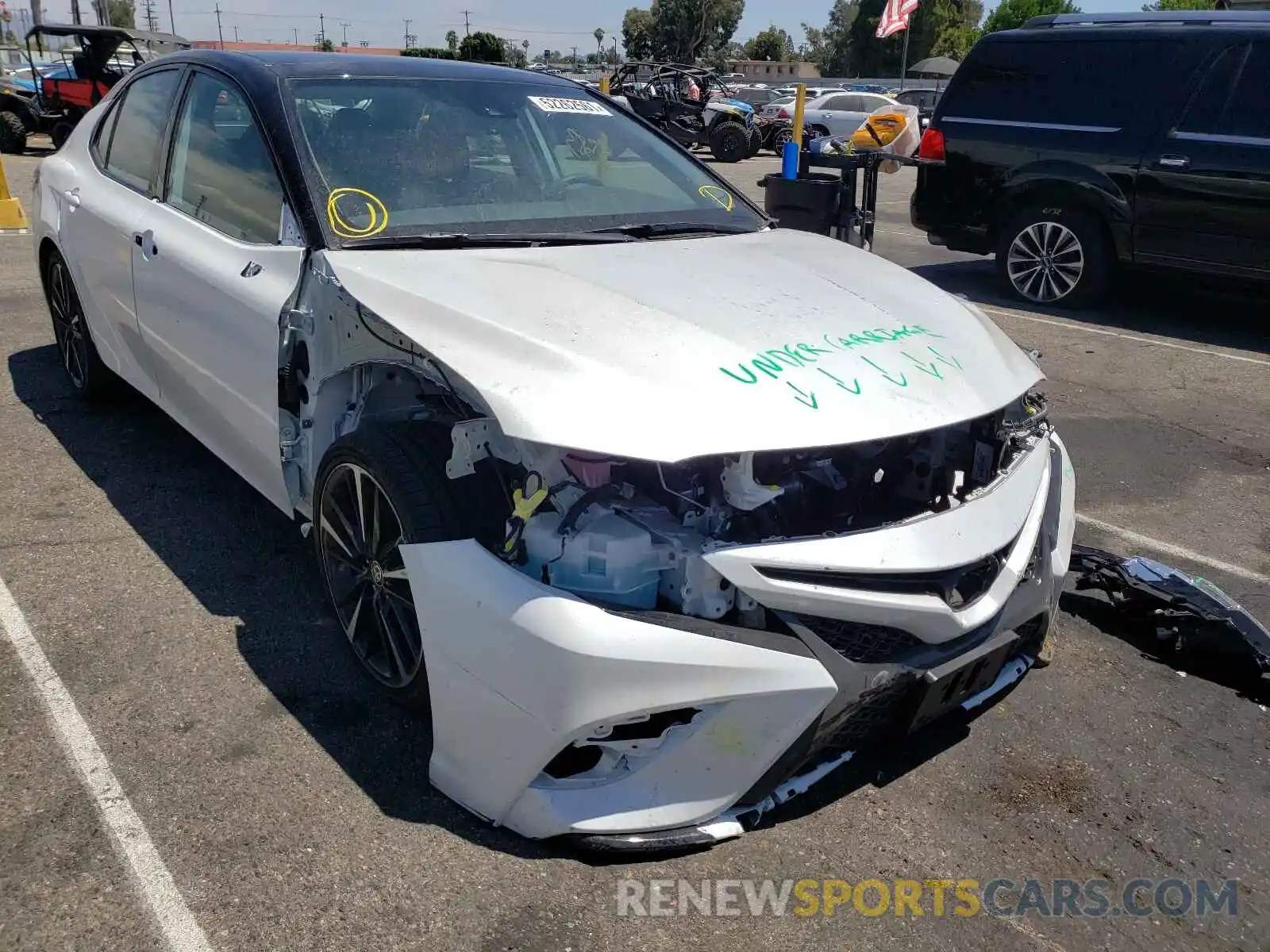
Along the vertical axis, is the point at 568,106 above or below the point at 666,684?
above

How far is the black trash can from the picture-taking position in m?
6.46

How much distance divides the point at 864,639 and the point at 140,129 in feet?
12.1

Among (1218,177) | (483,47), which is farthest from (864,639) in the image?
(483,47)

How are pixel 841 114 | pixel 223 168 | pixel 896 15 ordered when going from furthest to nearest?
1. pixel 896 15
2. pixel 841 114
3. pixel 223 168

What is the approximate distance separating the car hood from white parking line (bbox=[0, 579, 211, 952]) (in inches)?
49.5

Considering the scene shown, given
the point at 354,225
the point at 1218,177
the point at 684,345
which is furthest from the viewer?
the point at 1218,177

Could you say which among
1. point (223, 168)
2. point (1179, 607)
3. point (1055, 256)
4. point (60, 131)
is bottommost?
point (1179, 607)

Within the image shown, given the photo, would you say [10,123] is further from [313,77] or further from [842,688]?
[842,688]

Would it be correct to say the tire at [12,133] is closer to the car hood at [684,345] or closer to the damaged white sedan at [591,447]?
the damaged white sedan at [591,447]

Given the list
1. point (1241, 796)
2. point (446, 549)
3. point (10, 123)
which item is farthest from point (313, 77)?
point (10, 123)

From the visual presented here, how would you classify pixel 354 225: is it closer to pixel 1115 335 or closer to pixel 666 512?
pixel 666 512

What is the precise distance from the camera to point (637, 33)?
96.6 m

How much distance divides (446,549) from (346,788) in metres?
0.73

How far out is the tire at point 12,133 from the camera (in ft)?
56.6
